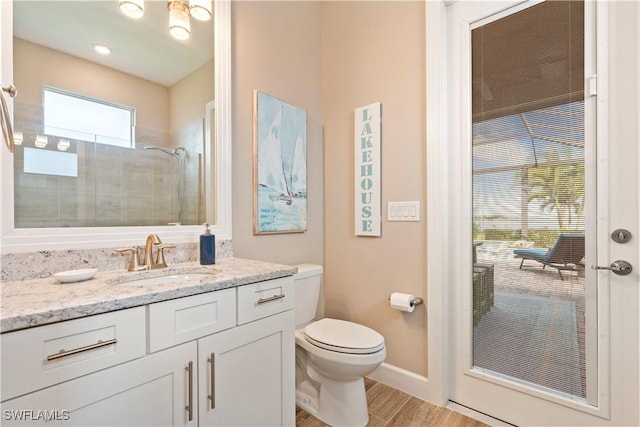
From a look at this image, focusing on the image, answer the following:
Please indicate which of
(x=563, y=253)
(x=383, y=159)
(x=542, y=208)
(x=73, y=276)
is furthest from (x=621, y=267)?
(x=73, y=276)

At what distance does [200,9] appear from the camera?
154 centimetres

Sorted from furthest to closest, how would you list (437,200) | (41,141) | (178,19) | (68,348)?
1. (437,200)
2. (178,19)
3. (41,141)
4. (68,348)

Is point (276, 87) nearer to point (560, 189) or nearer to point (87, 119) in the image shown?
point (87, 119)

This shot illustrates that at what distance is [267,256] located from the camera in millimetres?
1869

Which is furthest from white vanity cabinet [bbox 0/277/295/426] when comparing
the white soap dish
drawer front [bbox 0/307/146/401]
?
the white soap dish

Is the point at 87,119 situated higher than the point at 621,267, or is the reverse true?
the point at 87,119

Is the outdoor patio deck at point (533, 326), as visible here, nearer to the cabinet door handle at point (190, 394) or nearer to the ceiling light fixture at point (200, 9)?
the cabinet door handle at point (190, 394)

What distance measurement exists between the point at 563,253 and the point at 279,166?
160 centimetres

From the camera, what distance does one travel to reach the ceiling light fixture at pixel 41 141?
1.12 metres

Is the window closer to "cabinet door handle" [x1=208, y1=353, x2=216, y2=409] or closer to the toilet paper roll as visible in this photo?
"cabinet door handle" [x1=208, y1=353, x2=216, y2=409]

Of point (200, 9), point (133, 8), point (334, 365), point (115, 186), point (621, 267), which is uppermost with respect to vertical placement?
point (200, 9)

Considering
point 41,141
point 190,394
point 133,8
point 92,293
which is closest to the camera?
point 92,293

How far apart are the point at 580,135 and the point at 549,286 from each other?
72 centimetres

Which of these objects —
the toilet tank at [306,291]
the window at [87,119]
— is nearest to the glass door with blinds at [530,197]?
the toilet tank at [306,291]
